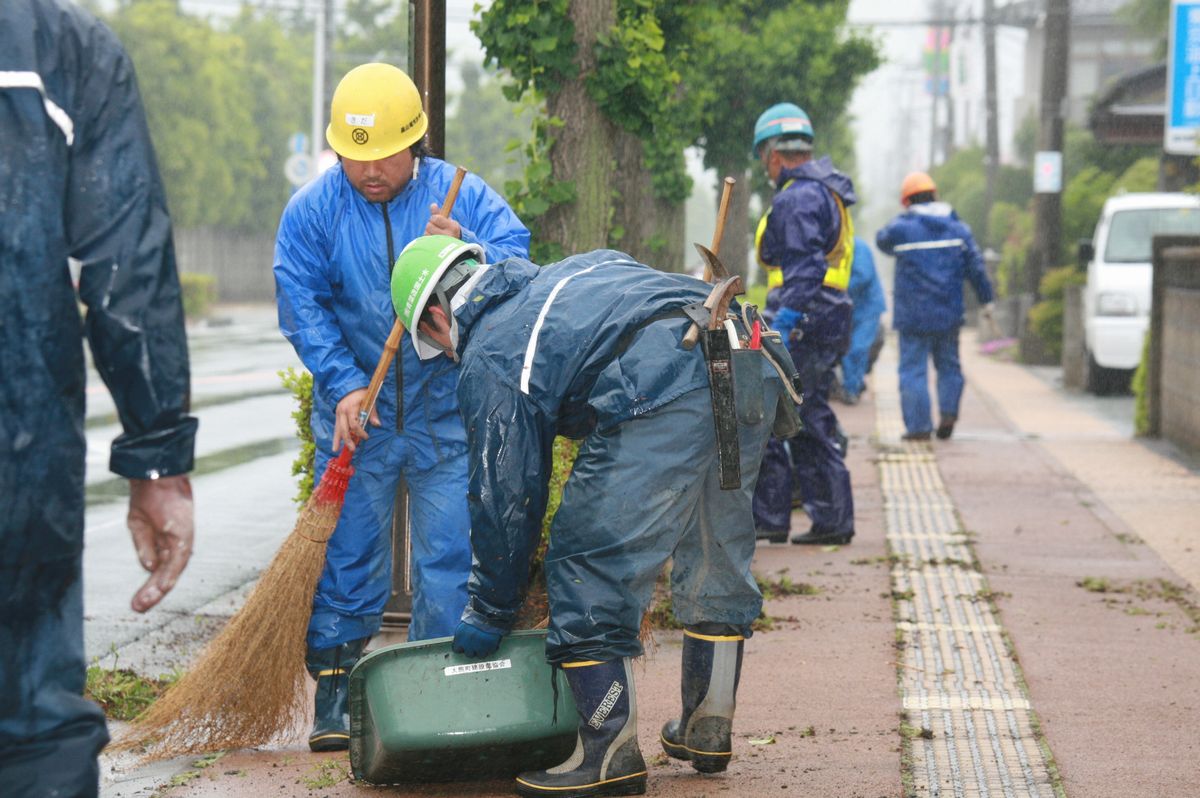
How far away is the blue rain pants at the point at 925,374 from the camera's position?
12.5 m

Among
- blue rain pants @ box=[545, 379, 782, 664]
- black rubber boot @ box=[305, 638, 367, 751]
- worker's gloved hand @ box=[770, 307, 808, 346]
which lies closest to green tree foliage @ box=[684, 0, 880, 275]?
worker's gloved hand @ box=[770, 307, 808, 346]

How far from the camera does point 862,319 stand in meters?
15.0

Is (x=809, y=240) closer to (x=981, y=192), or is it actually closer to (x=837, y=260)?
(x=837, y=260)

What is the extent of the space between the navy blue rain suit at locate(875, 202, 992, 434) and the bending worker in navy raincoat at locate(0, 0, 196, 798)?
9.73 metres

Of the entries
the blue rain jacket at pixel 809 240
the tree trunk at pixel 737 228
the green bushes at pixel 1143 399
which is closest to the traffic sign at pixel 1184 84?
the green bushes at pixel 1143 399

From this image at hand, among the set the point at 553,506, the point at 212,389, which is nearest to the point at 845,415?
the point at 212,389

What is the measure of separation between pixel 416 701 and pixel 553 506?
2.21 meters

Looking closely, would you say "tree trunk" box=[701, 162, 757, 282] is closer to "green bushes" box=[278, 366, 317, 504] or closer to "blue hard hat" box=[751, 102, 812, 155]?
"blue hard hat" box=[751, 102, 812, 155]

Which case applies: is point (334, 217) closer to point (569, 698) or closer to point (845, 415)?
point (569, 698)

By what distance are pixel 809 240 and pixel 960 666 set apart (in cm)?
256

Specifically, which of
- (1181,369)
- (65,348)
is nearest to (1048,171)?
(1181,369)

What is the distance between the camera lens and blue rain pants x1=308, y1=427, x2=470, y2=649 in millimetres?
4879

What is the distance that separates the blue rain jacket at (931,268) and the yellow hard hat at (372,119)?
766 centimetres

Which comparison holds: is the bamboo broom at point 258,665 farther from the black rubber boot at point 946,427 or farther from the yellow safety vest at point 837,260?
the black rubber boot at point 946,427
